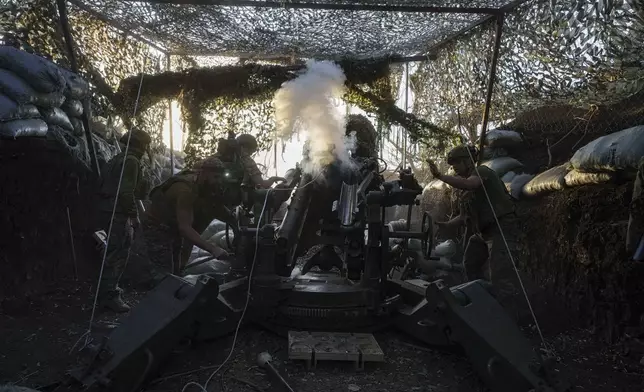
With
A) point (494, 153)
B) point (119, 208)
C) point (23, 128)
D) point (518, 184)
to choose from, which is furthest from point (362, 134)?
point (23, 128)

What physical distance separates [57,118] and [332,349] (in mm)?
3631

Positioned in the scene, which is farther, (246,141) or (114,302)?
(246,141)

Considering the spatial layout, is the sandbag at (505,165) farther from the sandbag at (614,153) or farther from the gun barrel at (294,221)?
the gun barrel at (294,221)

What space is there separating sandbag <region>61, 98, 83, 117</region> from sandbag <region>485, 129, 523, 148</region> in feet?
17.1

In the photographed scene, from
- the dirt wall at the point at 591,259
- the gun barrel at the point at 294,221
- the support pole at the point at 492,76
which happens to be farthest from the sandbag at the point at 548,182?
the gun barrel at the point at 294,221

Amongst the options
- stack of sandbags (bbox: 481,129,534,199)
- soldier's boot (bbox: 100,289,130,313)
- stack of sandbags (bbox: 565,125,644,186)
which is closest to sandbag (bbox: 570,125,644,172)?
stack of sandbags (bbox: 565,125,644,186)

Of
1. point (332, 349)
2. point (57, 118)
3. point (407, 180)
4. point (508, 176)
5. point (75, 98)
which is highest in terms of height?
point (75, 98)

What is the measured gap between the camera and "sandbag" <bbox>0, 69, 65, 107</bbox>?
409 centimetres

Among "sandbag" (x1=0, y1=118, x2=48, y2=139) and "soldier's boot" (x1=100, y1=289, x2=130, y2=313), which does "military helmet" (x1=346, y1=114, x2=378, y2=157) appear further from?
"sandbag" (x1=0, y1=118, x2=48, y2=139)

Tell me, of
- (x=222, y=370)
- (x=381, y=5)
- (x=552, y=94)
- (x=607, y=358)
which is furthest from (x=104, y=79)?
(x=607, y=358)

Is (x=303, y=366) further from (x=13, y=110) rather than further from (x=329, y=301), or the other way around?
(x=13, y=110)

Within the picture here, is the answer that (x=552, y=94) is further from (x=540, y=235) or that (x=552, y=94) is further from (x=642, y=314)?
(x=642, y=314)

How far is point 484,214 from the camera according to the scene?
207 inches

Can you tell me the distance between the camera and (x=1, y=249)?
4.30 metres
